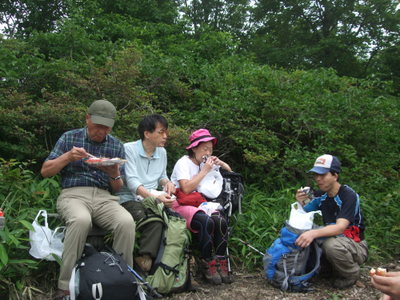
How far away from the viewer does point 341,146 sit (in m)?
5.79

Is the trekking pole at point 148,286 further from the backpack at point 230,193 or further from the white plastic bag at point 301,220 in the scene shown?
the white plastic bag at point 301,220

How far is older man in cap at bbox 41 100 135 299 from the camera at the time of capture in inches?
122

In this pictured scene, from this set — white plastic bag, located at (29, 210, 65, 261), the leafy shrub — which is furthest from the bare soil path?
the leafy shrub

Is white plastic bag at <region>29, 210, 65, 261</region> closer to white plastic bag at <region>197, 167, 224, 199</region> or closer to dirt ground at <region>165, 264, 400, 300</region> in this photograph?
dirt ground at <region>165, 264, 400, 300</region>

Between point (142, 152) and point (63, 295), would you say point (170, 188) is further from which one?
point (63, 295)

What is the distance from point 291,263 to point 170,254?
120 centimetres

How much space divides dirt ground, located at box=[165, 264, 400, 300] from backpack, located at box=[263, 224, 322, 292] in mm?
91

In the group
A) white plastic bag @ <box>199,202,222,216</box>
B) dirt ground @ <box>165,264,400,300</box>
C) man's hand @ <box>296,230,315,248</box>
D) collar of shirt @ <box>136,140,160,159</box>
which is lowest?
dirt ground @ <box>165,264,400,300</box>

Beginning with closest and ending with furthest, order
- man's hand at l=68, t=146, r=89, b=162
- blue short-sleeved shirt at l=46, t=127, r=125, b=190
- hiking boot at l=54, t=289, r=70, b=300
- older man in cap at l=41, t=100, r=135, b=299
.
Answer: hiking boot at l=54, t=289, r=70, b=300
older man in cap at l=41, t=100, r=135, b=299
man's hand at l=68, t=146, r=89, b=162
blue short-sleeved shirt at l=46, t=127, r=125, b=190

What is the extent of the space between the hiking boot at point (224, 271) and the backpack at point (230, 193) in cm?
60

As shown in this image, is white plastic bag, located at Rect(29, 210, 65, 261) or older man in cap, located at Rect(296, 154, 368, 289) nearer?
white plastic bag, located at Rect(29, 210, 65, 261)

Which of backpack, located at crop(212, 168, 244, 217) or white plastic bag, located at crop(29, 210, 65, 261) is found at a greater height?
backpack, located at crop(212, 168, 244, 217)

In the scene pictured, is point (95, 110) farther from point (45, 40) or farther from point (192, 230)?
point (45, 40)

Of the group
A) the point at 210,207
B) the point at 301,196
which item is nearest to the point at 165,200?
the point at 210,207
